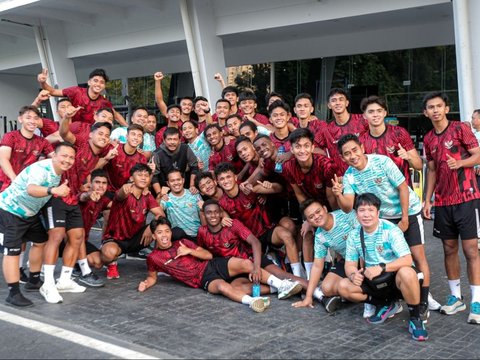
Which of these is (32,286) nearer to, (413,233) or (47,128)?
(47,128)

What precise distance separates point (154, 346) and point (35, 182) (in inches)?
88.8

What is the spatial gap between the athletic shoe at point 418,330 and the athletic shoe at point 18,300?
3.82m

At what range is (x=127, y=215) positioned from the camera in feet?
23.4

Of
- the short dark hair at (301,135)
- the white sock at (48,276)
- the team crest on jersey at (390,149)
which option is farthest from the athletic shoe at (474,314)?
the white sock at (48,276)

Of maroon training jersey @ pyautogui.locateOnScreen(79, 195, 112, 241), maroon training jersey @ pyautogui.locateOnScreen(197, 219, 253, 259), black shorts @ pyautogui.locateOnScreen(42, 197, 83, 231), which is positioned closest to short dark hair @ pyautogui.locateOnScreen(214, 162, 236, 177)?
maroon training jersey @ pyautogui.locateOnScreen(197, 219, 253, 259)

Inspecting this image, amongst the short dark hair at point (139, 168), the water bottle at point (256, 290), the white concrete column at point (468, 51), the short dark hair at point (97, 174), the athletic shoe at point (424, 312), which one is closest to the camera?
the athletic shoe at point (424, 312)

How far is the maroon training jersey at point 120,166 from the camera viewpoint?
738 cm

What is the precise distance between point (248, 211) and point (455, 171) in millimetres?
2519

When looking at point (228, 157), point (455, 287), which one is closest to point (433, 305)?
point (455, 287)

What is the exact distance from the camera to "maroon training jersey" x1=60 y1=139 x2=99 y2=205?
6.46 metres

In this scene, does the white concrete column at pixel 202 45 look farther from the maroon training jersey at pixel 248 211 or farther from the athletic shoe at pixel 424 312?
the athletic shoe at pixel 424 312

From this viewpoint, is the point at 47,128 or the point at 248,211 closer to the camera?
the point at 248,211

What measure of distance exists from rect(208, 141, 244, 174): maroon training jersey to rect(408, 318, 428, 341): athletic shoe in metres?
3.67

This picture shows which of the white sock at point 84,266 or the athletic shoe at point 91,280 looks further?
the white sock at point 84,266
